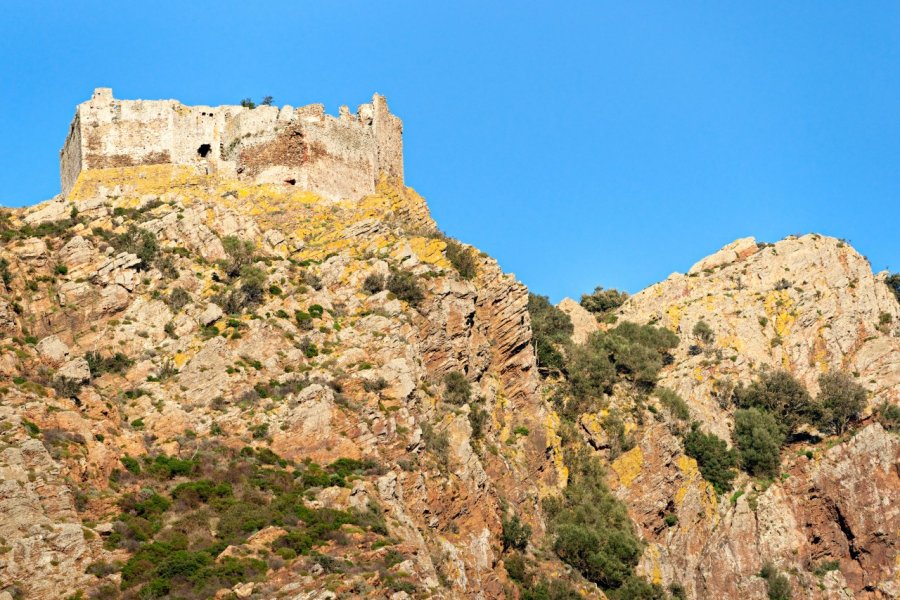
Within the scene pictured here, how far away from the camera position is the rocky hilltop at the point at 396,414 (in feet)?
125

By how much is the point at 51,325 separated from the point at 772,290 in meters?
40.2

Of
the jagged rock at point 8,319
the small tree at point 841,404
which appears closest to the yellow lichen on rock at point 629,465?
the small tree at point 841,404

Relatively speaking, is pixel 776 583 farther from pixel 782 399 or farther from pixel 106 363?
pixel 106 363

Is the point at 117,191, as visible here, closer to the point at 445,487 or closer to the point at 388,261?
the point at 388,261

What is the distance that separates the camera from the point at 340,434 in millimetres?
44594

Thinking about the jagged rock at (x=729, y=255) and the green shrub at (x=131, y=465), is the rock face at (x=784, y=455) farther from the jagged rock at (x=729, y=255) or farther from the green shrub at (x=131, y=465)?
the green shrub at (x=131, y=465)

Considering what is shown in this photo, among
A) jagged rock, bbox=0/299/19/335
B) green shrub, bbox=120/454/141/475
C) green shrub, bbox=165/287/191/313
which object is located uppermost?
green shrub, bbox=165/287/191/313

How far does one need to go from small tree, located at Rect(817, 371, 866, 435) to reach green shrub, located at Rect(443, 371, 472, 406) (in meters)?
21.2

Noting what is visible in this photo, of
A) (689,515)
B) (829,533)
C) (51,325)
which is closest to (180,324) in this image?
(51,325)

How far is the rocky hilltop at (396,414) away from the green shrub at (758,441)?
0.50 ft

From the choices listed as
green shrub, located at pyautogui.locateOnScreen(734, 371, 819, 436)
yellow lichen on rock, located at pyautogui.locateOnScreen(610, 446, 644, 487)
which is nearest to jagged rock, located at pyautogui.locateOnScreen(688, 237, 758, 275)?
green shrub, located at pyautogui.locateOnScreen(734, 371, 819, 436)

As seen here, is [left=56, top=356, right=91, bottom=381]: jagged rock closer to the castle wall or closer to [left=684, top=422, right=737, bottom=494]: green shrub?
the castle wall

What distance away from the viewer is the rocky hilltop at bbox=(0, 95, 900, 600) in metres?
38.2

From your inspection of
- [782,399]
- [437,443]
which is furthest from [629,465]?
[437,443]
